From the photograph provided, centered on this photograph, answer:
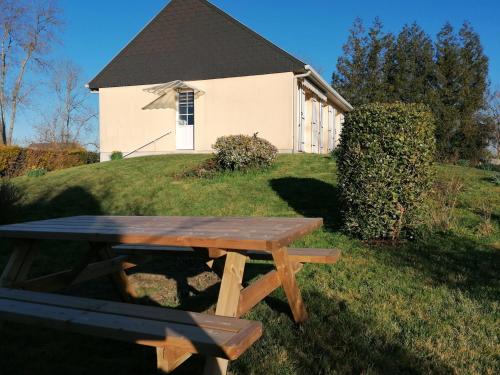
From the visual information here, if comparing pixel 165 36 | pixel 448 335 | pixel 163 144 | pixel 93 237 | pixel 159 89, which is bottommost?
pixel 448 335

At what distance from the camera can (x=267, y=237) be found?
279 cm

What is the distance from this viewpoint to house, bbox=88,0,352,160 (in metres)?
16.4

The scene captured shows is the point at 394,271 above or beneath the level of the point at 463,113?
beneath

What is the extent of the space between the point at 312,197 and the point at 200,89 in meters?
9.99

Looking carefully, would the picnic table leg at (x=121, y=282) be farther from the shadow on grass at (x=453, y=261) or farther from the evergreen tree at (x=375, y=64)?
the evergreen tree at (x=375, y=64)

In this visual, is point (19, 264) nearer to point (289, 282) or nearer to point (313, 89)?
point (289, 282)

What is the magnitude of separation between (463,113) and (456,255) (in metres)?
23.3

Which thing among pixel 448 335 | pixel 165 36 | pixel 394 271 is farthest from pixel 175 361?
pixel 165 36

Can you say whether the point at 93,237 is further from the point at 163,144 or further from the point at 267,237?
the point at 163,144

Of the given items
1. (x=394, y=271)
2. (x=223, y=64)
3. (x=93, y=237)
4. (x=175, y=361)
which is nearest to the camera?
(x=175, y=361)

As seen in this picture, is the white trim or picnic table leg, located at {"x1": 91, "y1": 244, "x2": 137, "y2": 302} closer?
picnic table leg, located at {"x1": 91, "y1": 244, "x2": 137, "y2": 302}

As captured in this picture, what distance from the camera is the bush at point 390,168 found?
236 inches

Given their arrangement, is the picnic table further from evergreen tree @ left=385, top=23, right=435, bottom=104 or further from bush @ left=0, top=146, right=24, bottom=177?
evergreen tree @ left=385, top=23, right=435, bottom=104

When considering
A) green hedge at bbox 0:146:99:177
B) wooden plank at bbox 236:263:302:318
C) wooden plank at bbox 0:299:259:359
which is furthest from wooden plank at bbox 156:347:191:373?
green hedge at bbox 0:146:99:177
